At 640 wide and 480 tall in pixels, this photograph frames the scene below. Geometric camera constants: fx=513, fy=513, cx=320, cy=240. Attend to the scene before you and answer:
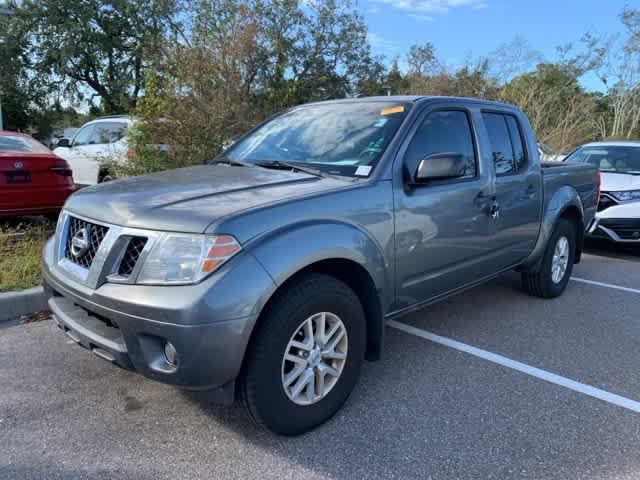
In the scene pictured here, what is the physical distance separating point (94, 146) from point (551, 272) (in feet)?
26.4

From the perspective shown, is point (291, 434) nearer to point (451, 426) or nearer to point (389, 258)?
point (451, 426)

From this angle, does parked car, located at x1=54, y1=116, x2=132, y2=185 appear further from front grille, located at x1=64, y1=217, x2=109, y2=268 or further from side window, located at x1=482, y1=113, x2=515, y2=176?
side window, located at x1=482, y1=113, x2=515, y2=176

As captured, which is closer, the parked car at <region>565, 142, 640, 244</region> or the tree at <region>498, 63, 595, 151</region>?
the parked car at <region>565, 142, 640, 244</region>

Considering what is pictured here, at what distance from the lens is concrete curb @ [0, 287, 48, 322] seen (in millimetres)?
4259

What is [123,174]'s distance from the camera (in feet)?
23.4

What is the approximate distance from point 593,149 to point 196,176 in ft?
26.1

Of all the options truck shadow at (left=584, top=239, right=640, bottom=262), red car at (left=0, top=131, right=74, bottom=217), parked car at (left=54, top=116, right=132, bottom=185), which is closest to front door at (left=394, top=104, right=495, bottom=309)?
truck shadow at (left=584, top=239, right=640, bottom=262)

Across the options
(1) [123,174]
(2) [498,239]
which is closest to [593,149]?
(2) [498,239]

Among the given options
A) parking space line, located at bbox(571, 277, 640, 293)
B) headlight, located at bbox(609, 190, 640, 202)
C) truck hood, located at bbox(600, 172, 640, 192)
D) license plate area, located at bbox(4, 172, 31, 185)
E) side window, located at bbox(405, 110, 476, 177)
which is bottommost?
parking space line, located at bbox(571, 277, 640, 293)

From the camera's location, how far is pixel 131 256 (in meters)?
2.45

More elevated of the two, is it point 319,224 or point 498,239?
point 319,224

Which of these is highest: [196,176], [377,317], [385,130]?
[385,130]

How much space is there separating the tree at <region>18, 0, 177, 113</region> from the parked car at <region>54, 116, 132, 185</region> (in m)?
13.7

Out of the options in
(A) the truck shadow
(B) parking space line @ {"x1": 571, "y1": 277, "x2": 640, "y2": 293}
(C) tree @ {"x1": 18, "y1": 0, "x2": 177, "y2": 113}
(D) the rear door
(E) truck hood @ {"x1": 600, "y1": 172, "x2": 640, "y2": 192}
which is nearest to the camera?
(D) the rear door
